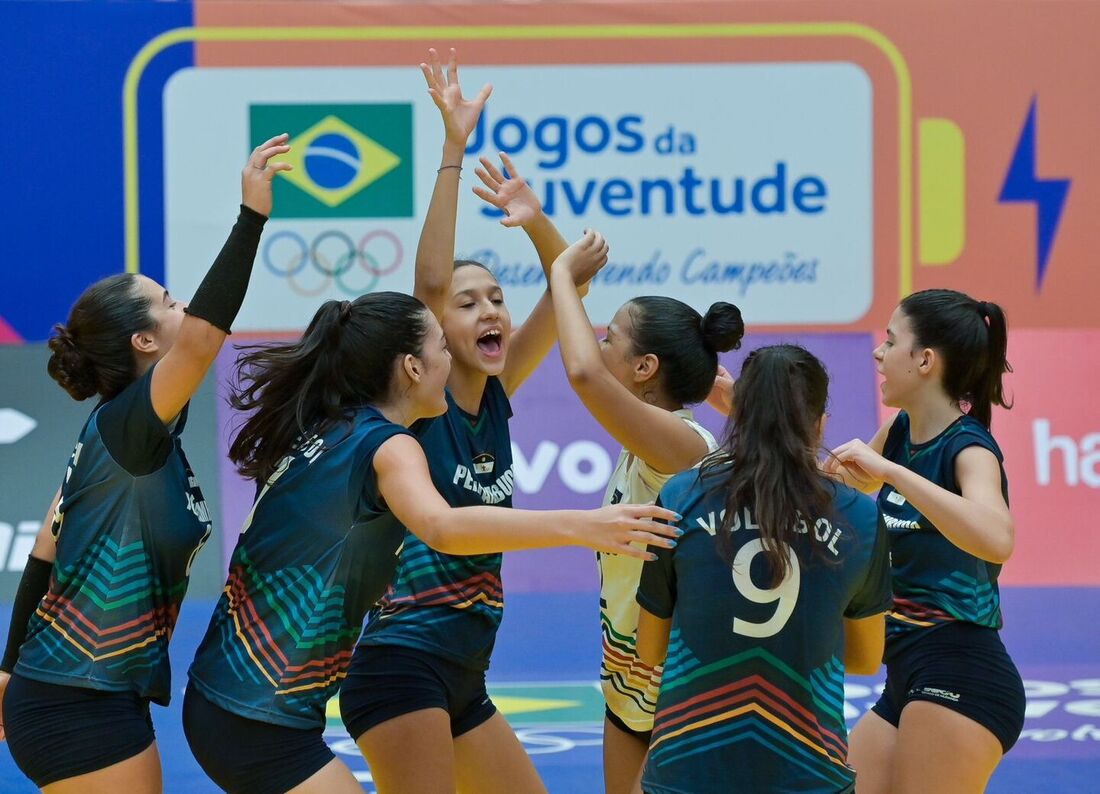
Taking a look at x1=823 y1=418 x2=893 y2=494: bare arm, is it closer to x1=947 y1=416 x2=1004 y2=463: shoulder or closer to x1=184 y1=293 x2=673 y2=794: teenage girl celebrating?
x1=947 y1=416 x2=1004 y2=463: shoulder

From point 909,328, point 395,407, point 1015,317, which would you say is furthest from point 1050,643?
point 395,407

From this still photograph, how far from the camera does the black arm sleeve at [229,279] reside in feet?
8.55

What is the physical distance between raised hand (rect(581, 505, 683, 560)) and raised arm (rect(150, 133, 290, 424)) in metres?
0.84

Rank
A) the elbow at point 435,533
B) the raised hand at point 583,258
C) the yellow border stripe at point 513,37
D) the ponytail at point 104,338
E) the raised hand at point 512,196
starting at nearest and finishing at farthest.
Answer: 1. the elbow at point 435,533
2. the ponytail at point 104,338
3. the raised hand at point 583,258
4. the raised hand at point 512,196
5. the yellow border stripe at point 513,37

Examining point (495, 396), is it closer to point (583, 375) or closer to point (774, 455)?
point (583, 375)

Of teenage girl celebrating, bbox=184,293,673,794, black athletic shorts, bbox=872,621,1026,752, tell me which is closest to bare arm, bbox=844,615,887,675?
black athletic shorts, bbox=872,621,1026,752

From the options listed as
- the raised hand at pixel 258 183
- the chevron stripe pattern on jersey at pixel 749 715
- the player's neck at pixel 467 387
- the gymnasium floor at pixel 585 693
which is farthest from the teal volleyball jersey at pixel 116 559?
the gymnasium floor at pixel 585 693

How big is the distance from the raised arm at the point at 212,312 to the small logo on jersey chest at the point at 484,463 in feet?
2.49

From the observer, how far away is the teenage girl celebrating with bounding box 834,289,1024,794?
3.01 m

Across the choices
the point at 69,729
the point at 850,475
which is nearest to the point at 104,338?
the point at 69,729

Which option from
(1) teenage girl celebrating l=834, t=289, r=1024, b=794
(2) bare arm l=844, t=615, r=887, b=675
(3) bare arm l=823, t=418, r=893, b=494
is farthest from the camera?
(1) teenage girl celebrating l=834, t=289, r=1024, b=794

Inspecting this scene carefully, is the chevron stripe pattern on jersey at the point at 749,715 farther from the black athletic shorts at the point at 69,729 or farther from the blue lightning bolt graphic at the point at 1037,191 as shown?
the blue lightning bolt graphic at the point at 1037,191

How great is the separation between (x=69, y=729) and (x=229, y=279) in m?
0.94

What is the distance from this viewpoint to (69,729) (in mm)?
2637
